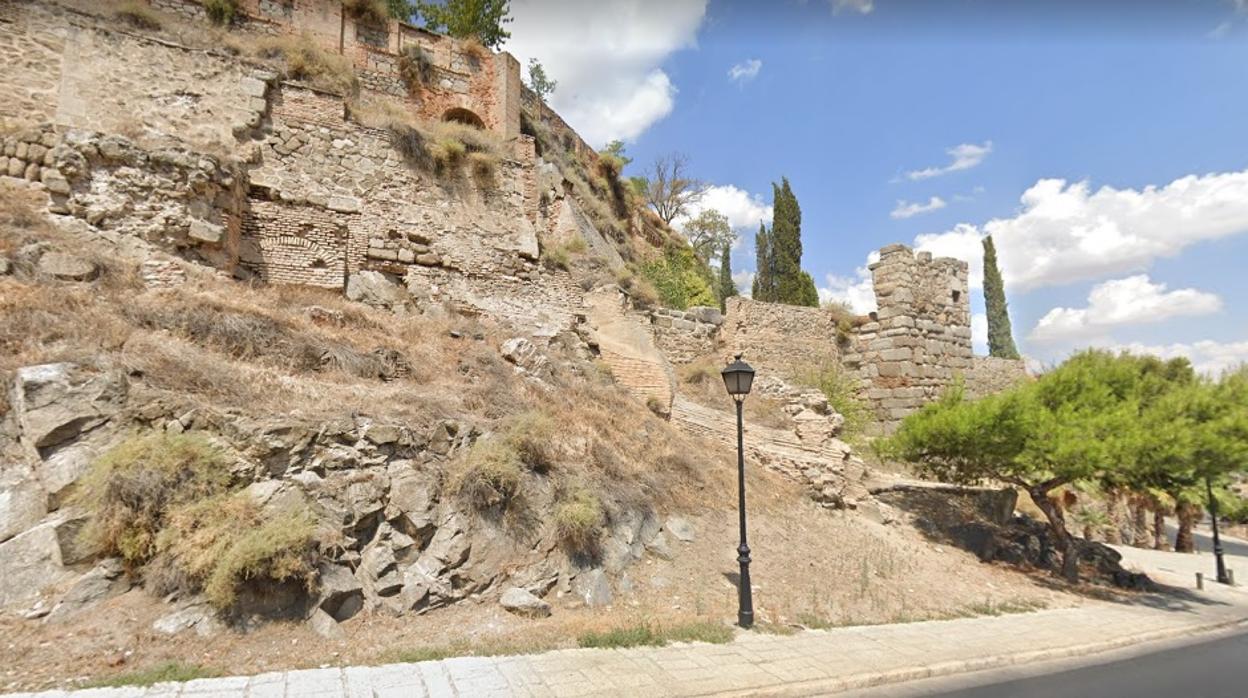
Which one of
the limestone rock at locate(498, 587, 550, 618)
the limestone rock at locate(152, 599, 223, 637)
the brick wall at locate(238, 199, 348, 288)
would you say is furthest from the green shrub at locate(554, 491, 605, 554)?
the brick wall at locate(238, 199, 348, 288)

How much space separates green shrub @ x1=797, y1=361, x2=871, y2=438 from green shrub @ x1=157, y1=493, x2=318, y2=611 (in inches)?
544

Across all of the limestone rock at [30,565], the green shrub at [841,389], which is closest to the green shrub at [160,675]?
the limestone rock at [30,565]

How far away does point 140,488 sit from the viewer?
5.52 meters

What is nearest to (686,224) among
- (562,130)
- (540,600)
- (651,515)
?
(562,130)

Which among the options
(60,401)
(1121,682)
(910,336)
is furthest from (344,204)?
(910,336)

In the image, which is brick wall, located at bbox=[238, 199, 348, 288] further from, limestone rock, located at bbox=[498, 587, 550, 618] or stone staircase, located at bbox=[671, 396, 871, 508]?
limestone rock, located at bbox=[498, 587, 550, 618]

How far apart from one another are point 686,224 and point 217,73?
2573 centimetres

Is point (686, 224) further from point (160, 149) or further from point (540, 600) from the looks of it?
point (540, 600)

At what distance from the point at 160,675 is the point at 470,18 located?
23778mm

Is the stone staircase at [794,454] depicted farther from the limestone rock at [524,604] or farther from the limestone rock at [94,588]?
the limestone rock at [94,588]

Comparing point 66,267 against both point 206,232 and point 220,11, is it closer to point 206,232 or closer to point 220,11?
point 206,232

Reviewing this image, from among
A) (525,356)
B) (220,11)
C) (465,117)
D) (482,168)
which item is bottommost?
(525,356)

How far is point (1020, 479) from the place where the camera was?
12.0m

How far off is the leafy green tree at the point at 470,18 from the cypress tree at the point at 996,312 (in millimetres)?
30212
